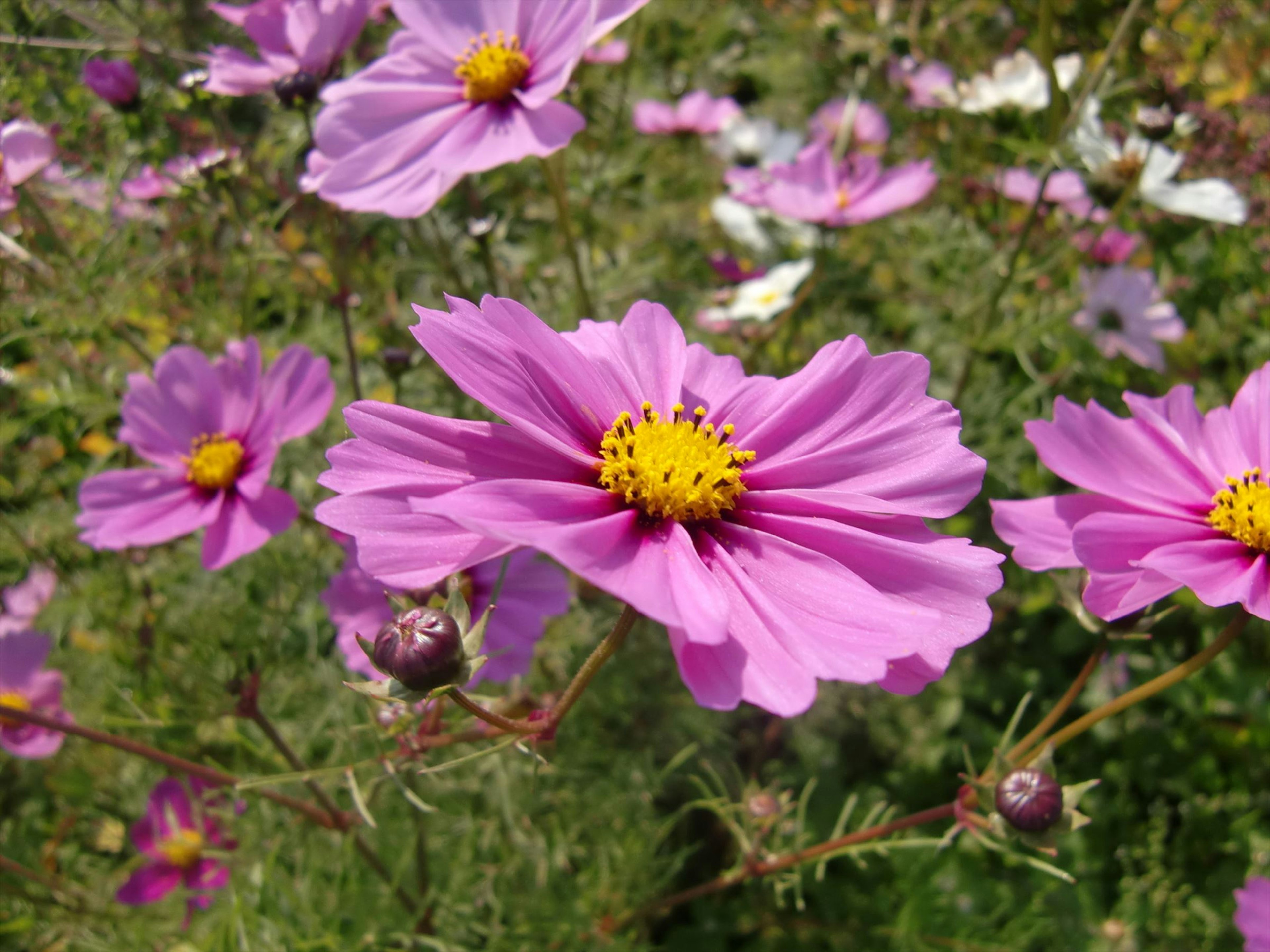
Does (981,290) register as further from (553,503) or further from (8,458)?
(8,458)

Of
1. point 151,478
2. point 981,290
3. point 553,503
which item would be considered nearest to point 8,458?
point 151,478

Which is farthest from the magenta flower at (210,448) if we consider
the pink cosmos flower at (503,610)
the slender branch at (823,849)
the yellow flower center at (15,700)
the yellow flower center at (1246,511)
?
the yellow flower center at (1246,511)

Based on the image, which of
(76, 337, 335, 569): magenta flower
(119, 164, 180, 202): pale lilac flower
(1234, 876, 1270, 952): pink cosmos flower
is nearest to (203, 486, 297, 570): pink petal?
(76, 337, 335, 569): magenta flower

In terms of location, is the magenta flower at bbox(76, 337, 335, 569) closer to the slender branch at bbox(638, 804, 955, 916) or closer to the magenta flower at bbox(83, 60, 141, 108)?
the magenta flower at bbox(83, 60, 141, 108)

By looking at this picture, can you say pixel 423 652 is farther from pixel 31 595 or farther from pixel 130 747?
pixel 31 595

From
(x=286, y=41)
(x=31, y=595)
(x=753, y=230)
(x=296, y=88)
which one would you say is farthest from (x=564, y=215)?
(x=31, y=595)
